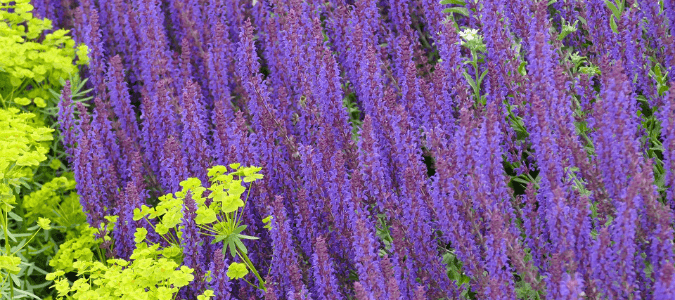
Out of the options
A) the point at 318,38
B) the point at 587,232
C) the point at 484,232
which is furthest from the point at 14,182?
the point at 587,232

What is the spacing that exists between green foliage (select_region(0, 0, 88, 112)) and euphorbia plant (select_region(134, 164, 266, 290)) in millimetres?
1868

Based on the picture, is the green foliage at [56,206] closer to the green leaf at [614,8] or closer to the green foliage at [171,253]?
the green foliage at [171,253]

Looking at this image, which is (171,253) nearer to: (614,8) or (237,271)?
(237,271)

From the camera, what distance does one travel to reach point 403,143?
162 inches

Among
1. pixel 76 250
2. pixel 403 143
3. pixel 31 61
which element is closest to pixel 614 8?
pixel 403 143

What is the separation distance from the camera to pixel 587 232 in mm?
3258

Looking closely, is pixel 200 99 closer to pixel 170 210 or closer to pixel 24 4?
pixel 170 210

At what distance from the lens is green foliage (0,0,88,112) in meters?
5.46

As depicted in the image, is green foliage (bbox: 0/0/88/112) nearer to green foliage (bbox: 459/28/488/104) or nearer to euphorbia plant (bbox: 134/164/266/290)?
euphorbia plant (bbox: 134/164/266/290)

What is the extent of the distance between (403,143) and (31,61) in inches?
126

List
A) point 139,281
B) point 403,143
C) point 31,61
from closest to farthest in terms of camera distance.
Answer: point 139,281 < point 403,143 < point 31,61

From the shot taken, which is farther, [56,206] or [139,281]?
[56,206]

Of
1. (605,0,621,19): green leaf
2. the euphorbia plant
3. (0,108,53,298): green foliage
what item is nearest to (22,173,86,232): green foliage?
(0,108,53,298): green foliage

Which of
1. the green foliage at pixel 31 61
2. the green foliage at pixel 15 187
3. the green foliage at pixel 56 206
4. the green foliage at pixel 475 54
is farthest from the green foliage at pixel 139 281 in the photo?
the green foliage at pixel 475 54
